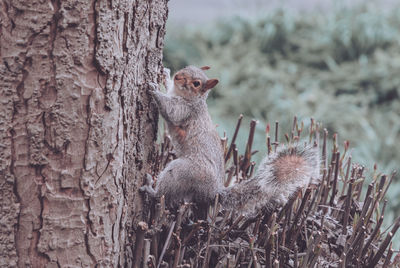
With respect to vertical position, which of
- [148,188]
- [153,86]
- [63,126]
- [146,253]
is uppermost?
[153,86]

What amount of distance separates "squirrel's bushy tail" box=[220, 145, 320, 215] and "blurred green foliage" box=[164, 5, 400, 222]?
259 cm

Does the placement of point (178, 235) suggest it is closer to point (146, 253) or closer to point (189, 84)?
point (146, 253)

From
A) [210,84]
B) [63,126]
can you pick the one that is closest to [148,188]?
[63,126]

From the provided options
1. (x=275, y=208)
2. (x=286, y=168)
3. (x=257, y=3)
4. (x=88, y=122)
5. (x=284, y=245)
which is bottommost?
(x=284, y=245)

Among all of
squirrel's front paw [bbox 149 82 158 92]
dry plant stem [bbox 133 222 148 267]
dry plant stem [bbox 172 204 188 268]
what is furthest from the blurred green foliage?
dry plant stem [bbox 133 222 148 267]

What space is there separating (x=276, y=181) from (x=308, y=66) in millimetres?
4728

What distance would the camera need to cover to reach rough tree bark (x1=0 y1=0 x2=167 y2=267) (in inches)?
49.6

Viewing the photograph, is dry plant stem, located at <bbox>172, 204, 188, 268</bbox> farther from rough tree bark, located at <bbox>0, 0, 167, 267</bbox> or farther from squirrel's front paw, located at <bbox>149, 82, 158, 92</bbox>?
squirrel's front paw, located at <bbox>149, 82, 158, 92</bbox>

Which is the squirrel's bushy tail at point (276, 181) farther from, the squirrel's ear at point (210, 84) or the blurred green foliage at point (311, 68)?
the blurred green foliage at point (311, 68)

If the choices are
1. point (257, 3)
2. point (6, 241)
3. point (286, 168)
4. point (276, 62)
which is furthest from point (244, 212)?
point (257, 3)

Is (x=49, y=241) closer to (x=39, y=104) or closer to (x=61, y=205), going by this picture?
(x=61, y=205)

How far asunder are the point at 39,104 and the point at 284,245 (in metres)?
0.91

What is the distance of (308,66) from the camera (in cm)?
624

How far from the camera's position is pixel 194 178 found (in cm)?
186
